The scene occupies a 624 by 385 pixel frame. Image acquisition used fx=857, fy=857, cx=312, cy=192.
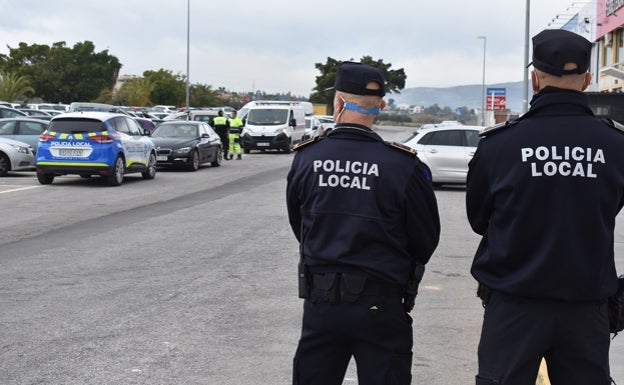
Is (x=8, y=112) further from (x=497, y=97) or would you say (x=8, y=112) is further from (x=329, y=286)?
(x=329, y=286)

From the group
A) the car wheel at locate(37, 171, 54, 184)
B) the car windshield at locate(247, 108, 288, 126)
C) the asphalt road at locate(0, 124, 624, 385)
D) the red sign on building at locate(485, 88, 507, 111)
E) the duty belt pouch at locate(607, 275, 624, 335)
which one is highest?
the red sign on building at locate(485, 88, 507, 111)

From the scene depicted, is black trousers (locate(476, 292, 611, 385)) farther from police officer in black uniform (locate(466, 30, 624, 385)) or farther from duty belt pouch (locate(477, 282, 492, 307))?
duty belt pouch (locate(477, 282, 492, 307))

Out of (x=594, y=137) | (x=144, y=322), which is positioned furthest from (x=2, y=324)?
(x=594, y=137)

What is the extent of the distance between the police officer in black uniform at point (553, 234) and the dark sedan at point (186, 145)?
72.2 feet

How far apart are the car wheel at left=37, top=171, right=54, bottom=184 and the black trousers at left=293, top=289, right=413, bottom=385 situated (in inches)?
673

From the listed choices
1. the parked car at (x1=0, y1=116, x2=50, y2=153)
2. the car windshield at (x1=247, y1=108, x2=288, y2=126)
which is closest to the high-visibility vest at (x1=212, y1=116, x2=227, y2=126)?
the car windshield at (x1=247, y1=108, x2=288, y2=126)

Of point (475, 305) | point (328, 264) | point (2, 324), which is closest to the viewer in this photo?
point (328, 264)

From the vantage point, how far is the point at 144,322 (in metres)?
6.93

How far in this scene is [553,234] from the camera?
320cm

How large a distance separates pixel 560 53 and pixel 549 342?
1.10m

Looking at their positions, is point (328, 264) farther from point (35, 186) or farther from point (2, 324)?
point (35, 186)

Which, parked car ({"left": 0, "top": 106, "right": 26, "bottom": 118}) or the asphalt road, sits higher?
parked car ({"left": 0, "top": 106, "right": 26, "bottom": 118})

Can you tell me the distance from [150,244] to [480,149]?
26.9 ft

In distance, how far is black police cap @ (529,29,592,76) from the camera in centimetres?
331
